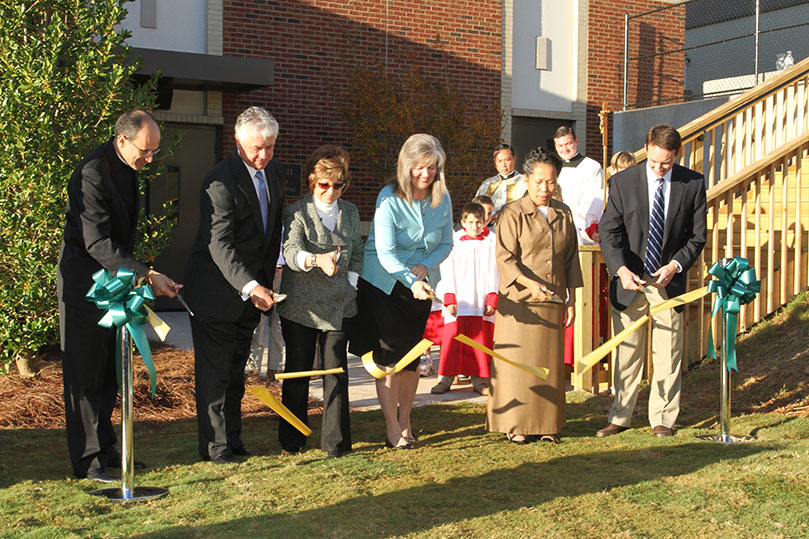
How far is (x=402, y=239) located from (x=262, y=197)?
0.92m

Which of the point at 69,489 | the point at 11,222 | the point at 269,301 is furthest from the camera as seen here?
the point at 11,222

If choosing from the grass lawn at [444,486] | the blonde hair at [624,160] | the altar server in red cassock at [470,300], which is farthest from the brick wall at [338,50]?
the grass lawn at [444,486]

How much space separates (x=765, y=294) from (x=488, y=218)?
2.84 metres

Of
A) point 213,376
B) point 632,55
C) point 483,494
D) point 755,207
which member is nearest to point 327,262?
point 213,376

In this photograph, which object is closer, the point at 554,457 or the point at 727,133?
the point at 554,457

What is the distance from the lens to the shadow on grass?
4.40 m

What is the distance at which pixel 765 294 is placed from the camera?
9.22 m

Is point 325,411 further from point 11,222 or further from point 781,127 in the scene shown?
point 781,127

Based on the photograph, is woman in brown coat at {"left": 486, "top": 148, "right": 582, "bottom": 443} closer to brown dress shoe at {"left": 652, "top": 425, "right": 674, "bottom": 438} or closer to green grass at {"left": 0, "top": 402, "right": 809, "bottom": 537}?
green grass at {"left": 0, "top": 402, "right": 809, "bottom": 537}

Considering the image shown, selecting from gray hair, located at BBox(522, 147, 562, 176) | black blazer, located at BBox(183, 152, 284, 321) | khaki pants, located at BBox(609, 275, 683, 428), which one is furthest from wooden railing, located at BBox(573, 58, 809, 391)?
black blazer, located at BBox(183, 152, 284, 321)

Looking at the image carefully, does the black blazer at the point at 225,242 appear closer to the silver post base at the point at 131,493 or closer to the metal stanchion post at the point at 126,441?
the metal stanchion post at the point at 126,441

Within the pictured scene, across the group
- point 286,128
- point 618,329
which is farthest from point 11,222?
point 286,128

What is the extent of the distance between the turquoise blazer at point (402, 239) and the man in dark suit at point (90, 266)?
146cm

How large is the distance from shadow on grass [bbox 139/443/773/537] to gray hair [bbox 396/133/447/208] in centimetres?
164
